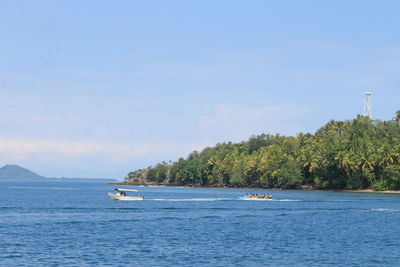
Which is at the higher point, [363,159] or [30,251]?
[363,159]

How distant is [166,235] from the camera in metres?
66.6

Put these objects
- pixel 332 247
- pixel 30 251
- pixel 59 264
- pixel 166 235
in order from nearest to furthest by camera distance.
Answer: pixel 59 264 < pixel 30 251 < pixel 332 247 < pixel 166 235

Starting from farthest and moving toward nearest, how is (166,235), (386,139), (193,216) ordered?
(386,139)
(193,216)
(166,235)

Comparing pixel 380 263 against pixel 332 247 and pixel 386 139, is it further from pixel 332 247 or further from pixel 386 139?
pixel 386 139

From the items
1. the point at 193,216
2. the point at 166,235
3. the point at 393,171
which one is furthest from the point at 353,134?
the point at 166,235

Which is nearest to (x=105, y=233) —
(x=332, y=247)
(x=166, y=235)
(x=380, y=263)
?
(x=166, y=235)

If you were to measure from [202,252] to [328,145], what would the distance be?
5739 inches

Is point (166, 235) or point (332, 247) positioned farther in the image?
point (166, 235)

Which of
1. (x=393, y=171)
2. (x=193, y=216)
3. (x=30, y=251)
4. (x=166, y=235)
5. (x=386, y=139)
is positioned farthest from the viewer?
(x=386, y=139)

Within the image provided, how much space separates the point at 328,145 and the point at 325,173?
30.0ft

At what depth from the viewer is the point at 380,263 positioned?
49438 millimetres

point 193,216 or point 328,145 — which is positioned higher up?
point 328,145

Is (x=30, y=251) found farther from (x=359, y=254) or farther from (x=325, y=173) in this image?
(x=325, y=173)

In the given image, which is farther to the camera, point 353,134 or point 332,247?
point 353,134
